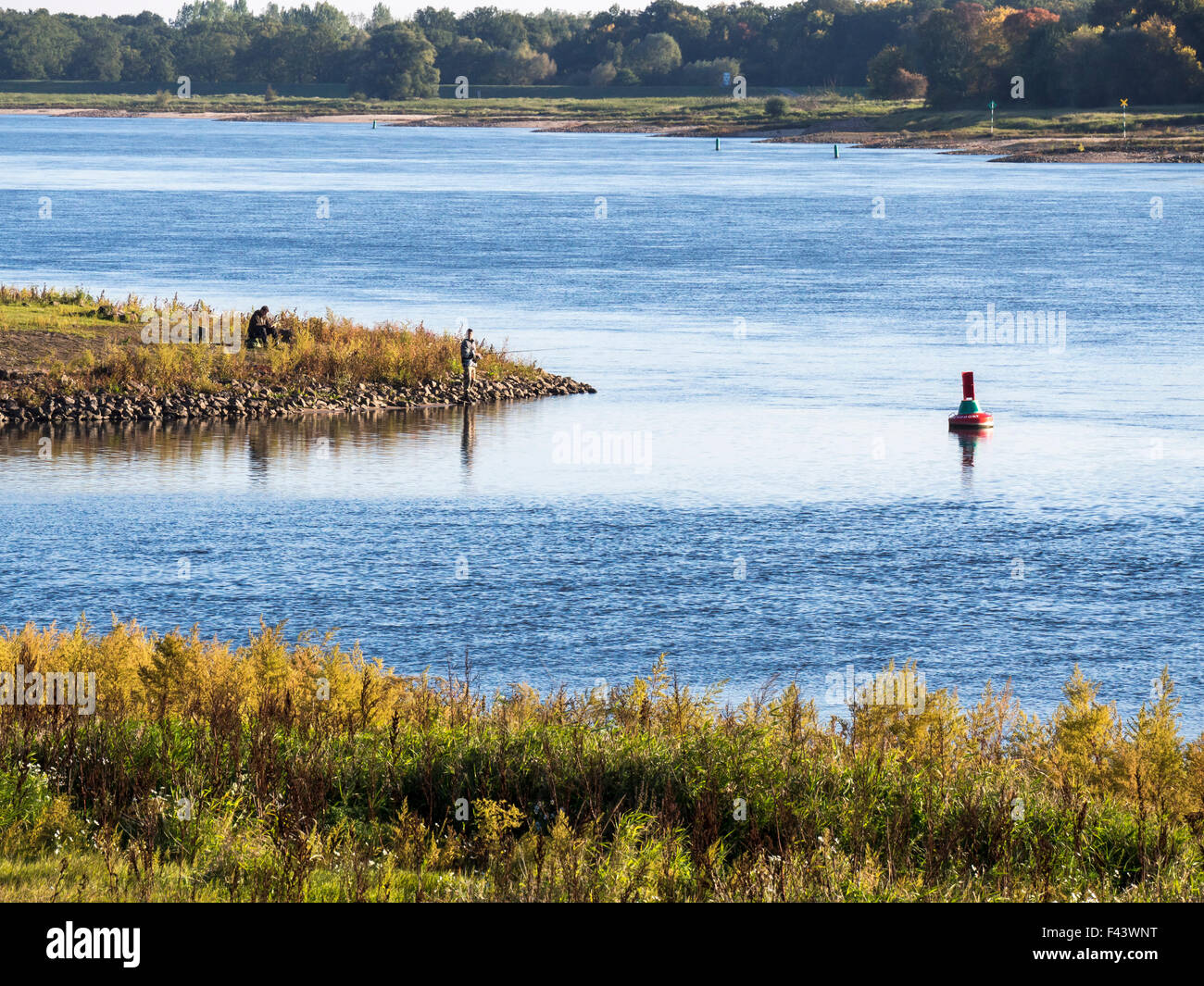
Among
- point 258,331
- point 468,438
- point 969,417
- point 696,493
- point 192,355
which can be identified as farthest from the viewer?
point 258,331

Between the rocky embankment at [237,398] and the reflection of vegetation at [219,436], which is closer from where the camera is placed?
the reflection of vegetation at [219,436]

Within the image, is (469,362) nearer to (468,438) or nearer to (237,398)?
(468,438)

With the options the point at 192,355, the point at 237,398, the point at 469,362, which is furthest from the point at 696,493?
the point at 192,355

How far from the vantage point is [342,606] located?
2731 centimetres

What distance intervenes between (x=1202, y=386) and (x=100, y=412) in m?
34.0

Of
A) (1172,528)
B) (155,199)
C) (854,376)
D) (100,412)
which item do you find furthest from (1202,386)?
(155,199)

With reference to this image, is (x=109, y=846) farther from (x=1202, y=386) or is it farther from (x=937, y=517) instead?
(x=1202, y=386)

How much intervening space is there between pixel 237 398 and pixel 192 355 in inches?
104

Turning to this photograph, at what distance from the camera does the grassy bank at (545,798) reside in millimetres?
11750

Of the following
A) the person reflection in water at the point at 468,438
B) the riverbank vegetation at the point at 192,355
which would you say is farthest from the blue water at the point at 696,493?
the riverbank vegetation at the point at 192,355

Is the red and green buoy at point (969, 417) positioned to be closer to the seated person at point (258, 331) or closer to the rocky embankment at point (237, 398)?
the rocky embankment at point (237, 398)

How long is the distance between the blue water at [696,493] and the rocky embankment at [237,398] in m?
1.38

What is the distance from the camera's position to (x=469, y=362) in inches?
1992

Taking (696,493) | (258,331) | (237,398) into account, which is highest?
(258,331)
